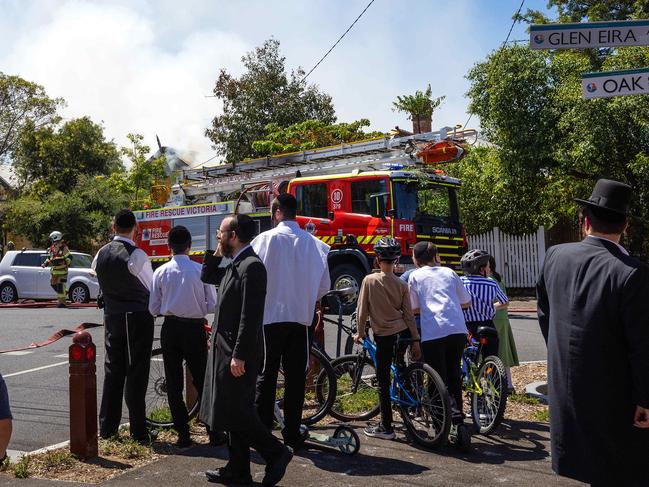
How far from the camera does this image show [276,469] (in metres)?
5.30

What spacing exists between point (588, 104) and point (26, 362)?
520 inches

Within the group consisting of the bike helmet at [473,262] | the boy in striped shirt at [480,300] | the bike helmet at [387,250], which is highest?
the bike helmet at [387,250]

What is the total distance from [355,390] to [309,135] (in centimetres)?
2675

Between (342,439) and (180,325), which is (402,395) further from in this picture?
(180,325)

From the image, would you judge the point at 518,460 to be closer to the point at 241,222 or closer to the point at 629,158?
the point at 241,222

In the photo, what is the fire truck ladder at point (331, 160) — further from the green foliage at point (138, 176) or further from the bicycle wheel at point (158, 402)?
the green foliage at point (138, 176)

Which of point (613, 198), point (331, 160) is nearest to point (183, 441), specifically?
point (613, 198)

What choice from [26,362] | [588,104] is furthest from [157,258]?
[588,104]

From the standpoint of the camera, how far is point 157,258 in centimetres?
2177

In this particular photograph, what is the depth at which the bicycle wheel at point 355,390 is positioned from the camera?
24.9 ft

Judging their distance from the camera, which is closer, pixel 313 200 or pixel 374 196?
pixel 374 196

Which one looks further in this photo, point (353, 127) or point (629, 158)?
point (353, 127)

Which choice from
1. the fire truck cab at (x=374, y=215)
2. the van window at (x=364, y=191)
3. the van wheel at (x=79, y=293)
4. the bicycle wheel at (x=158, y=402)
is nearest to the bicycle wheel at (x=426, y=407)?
the bicycle wheel at (x=158, y=402)

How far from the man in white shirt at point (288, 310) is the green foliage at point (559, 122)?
44.3ft
